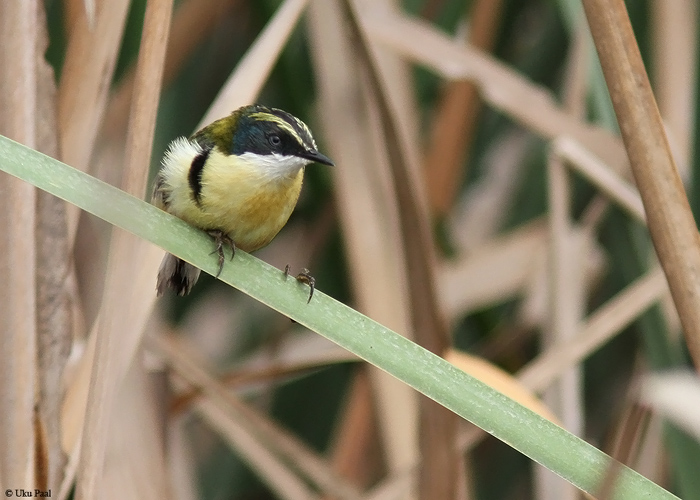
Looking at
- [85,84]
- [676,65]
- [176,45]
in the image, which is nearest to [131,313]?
[85,84]

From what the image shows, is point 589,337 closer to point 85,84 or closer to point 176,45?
point 85,84

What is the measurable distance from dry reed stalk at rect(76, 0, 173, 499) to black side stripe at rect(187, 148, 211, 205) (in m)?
0.22

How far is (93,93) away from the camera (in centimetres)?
108

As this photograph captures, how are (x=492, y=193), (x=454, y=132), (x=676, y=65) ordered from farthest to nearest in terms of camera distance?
(x=492, y=193)
(x=454, y=132)
(x=676, y=65)

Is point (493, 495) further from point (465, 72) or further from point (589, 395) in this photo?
point (465, 72)

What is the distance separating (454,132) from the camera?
204 centimetres

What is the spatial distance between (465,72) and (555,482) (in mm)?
874

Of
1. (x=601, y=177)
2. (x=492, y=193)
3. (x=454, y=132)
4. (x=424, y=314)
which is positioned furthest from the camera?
(x=492, y=193)

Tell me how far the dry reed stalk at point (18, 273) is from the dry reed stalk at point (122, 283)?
84 mm

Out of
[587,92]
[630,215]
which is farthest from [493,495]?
[587,92]

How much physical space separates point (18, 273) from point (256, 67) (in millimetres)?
522

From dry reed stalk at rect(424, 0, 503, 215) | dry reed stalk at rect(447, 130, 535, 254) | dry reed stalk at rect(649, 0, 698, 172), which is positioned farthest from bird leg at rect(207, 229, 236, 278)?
dry reed stalk at rect(447, 130, 535, 254)

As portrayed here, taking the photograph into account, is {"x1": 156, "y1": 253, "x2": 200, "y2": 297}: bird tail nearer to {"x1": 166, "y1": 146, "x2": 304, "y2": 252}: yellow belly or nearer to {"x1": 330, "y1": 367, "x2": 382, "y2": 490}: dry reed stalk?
{"x1": 166, "y1": 146, "x2": 304, "y2": 252}: yellow belly

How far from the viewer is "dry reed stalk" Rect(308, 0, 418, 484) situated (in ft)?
5.04
